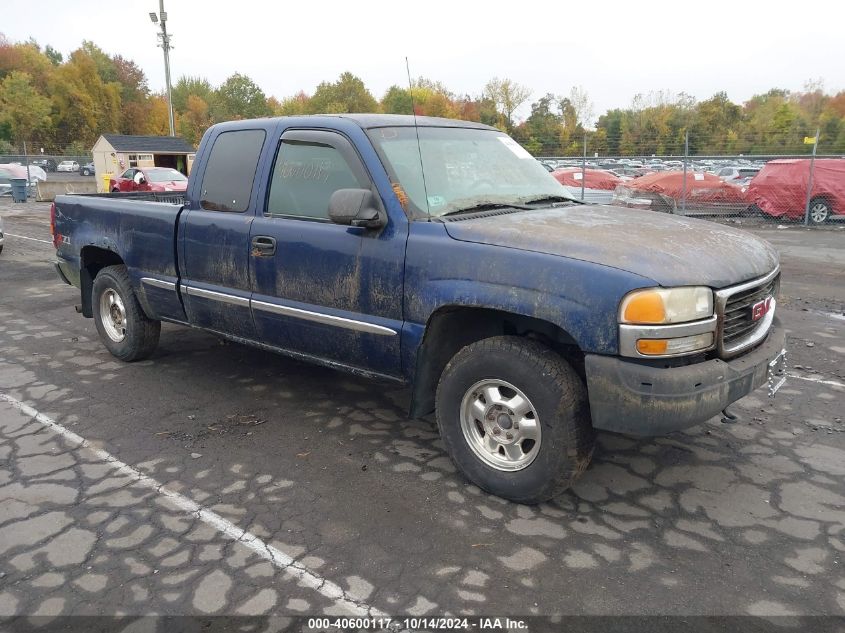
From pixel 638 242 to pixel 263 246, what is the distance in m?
2.25

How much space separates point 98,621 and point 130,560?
39 cm

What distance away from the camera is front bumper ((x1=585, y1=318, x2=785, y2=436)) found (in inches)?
115

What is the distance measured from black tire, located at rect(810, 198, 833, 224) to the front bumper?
48.9 ft

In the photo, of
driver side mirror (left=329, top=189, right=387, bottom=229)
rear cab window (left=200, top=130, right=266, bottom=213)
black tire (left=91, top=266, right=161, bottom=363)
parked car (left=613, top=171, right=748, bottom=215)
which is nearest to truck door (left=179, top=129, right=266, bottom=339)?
rear cab window (left=200, top=130, right=266, bottom=213)

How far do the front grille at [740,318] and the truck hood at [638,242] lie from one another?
6cm

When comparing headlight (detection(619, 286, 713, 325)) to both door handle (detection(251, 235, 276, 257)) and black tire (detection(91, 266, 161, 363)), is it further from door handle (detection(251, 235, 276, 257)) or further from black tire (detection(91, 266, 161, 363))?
black tire (detection(91, 266, 161, 363))

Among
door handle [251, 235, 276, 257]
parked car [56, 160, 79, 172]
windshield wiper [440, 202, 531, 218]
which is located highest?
parked car [56, 160, 79, 172]

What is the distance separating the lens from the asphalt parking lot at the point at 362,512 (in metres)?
2.74

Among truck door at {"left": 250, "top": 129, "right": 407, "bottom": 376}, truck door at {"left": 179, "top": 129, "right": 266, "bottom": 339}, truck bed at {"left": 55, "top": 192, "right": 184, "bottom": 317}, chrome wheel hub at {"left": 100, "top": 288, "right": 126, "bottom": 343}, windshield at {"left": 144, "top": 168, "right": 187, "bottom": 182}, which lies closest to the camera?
truck door at {"left": 250, "top": 129, "right": 407, "bottom": 376}

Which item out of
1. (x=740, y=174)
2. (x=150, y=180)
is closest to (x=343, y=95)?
(x=150, y=180)

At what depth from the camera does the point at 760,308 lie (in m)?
3.52

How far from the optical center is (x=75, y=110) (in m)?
69.9

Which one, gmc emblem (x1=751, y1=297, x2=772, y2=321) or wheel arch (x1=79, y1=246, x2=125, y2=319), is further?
wheel arch (x1=79, y1=246, x2=125, y2=319)

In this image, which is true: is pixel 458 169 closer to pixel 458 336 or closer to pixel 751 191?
pixel 458 336
